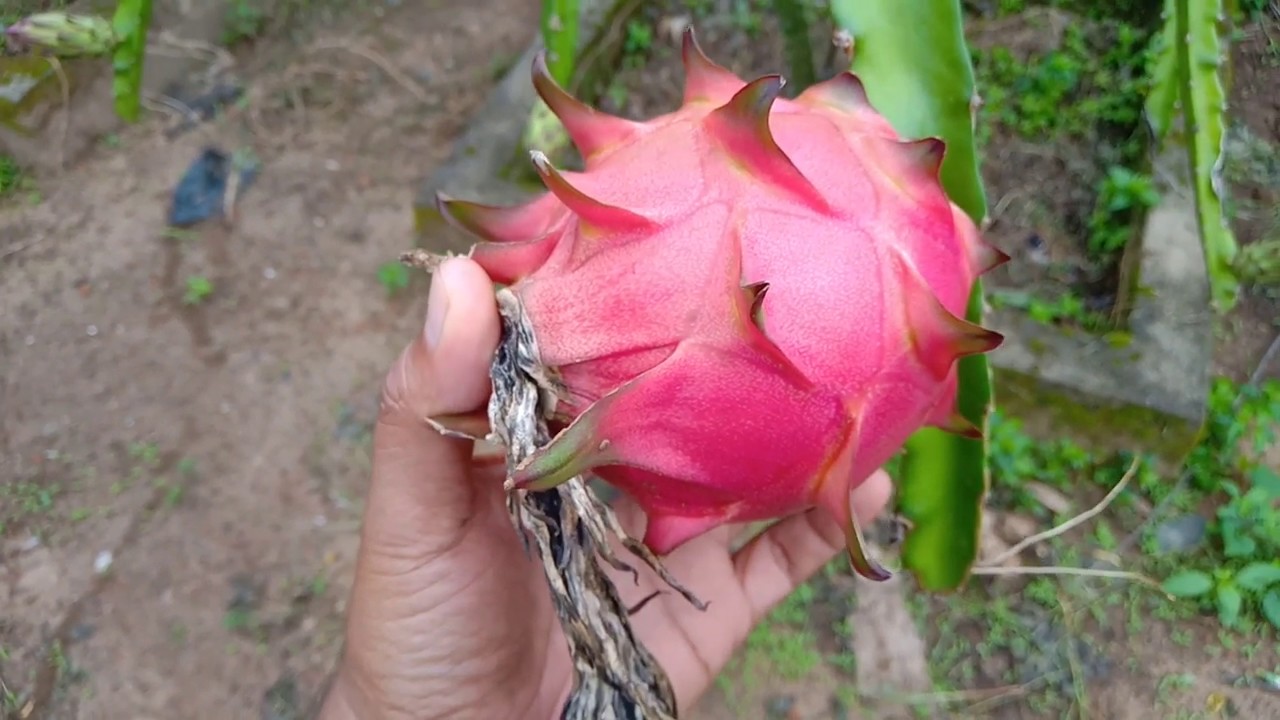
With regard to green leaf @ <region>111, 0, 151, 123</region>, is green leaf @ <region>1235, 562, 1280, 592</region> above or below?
below

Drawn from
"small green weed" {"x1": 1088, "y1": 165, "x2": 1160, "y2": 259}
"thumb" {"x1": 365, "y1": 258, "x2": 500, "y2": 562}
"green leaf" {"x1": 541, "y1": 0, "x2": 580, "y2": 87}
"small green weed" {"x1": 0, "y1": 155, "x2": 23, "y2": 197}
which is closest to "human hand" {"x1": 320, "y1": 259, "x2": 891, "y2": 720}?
"thumb" {"x1": 365, "y1": 258, "x2": 500, "y2": 562}

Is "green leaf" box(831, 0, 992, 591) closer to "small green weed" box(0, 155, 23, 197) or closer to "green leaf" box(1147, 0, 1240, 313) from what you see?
"green leaf" box(1147, 0, 1240, 313)

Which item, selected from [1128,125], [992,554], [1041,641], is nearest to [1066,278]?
[1128,125]

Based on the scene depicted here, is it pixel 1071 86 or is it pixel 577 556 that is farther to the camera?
pixel 1071 86

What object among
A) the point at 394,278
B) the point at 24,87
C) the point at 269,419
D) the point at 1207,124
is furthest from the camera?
the point at 24,87

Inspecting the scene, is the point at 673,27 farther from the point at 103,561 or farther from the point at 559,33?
the point at 103,561

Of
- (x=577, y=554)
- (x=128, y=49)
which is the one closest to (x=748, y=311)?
(x=577, y=554)

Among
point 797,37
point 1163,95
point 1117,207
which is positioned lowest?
point 1117,207
